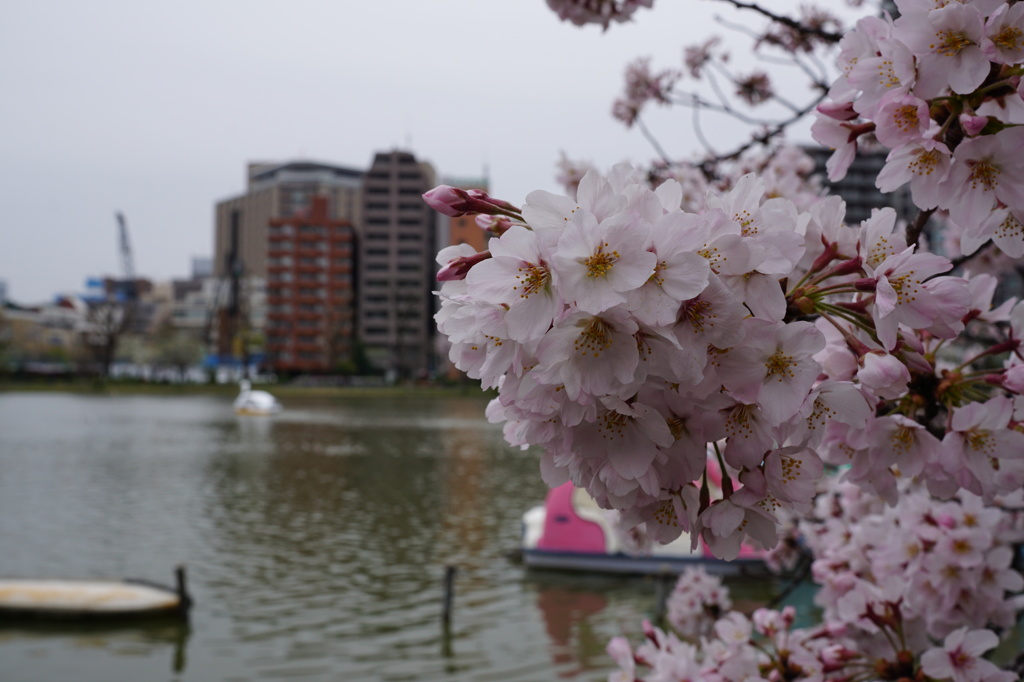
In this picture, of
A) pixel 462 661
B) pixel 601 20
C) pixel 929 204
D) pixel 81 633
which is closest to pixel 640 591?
pixel 462 661

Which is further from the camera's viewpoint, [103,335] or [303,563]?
[103,335]

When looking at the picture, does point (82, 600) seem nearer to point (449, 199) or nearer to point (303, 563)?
point (303, 563)

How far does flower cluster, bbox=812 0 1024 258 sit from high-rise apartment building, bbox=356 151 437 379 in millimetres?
72762

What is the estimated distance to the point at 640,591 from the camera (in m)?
10.1

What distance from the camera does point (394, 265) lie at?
75750mm

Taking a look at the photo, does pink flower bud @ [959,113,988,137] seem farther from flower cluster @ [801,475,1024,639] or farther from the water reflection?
the water reflection

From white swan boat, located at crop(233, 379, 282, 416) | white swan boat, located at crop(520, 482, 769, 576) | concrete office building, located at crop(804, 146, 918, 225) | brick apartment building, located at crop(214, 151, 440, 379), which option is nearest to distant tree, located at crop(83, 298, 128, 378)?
brick apartment building, located at crop(214, 151, 440, 379)

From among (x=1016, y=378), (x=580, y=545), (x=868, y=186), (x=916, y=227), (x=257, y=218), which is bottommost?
(x=580, y=545)

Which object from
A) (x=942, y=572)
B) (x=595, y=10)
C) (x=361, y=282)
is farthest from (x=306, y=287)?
(x=942, y=572)

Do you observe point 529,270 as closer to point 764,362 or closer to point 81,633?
point 764,362

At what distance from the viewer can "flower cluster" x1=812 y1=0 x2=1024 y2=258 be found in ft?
3.01

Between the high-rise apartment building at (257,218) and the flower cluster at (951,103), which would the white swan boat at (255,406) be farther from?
the high-rise apartment building at (257,218)

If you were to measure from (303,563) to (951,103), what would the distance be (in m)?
11.1

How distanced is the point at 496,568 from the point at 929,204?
34.7 ft
